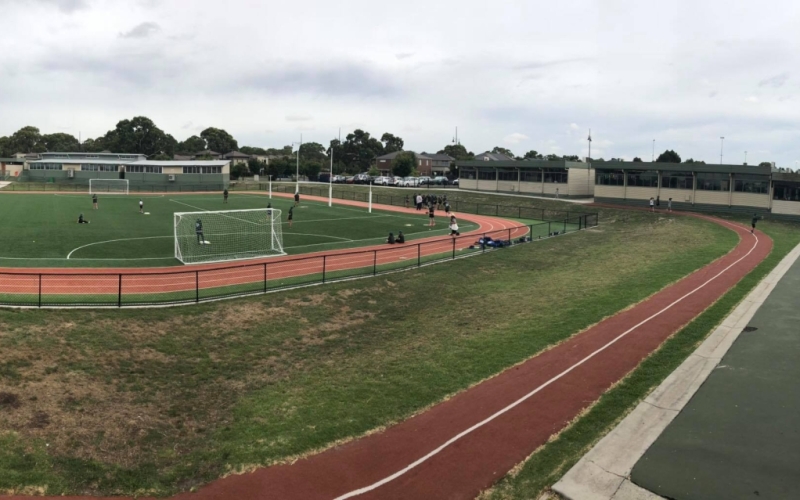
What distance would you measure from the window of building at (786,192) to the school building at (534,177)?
23.0 metres

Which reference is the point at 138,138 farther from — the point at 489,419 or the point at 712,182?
the point at 489,419

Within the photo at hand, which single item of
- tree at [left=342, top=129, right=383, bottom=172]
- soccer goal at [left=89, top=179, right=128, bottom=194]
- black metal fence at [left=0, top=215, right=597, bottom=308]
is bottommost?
black metal fence at [left=0, top=215, right=597, bottom=308]

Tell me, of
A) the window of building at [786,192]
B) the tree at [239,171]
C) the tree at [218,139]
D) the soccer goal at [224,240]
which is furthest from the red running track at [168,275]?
the tree at [218,139]

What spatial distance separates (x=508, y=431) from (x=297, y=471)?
438 cm

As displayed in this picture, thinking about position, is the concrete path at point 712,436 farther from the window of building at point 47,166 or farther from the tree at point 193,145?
the tree at point 193,145

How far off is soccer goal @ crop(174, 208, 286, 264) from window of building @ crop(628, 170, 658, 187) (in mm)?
41565

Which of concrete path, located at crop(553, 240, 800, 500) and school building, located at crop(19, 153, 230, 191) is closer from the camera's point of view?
concrete path, located at crop(553, 240, 800, 500)

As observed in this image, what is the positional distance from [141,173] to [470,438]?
96783mm

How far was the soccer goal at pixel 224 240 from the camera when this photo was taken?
102 ft

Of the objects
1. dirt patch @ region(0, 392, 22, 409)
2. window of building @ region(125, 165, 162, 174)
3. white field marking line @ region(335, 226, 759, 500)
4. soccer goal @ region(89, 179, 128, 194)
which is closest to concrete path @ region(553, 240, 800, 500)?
white field marking line @ region(335, 226, 759, 500)

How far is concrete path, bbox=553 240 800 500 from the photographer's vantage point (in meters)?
9.08

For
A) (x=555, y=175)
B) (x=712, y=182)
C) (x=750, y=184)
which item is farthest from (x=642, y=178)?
(x=555, y=175)

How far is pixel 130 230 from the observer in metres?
39.9

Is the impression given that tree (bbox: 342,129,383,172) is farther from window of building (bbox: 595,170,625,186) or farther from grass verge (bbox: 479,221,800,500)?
grass verge (bbox: 479,221,800,500)
